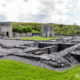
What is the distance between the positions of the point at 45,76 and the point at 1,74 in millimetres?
1906

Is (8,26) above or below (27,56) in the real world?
above

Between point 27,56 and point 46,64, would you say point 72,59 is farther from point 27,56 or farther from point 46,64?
point 27,56

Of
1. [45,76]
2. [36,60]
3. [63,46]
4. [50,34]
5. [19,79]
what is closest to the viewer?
[19,79]

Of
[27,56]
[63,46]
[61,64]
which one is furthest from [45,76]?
[63,46]

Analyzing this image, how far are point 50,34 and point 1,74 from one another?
4404 cm

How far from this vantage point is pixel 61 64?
763 centimetres

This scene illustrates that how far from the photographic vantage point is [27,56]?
9.40m

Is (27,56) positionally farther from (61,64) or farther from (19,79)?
(19,79)

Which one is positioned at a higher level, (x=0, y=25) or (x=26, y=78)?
(x=0, y=25)

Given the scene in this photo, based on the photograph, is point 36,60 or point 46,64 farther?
point 36,60

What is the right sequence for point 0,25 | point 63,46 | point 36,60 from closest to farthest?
point 36,60, point 63,46, point 0,25

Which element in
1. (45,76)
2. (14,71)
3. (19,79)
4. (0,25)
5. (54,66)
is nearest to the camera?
(19,79)

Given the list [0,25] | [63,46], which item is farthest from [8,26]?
[63,46]

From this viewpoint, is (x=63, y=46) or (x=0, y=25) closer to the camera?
(x=63, y=46)
